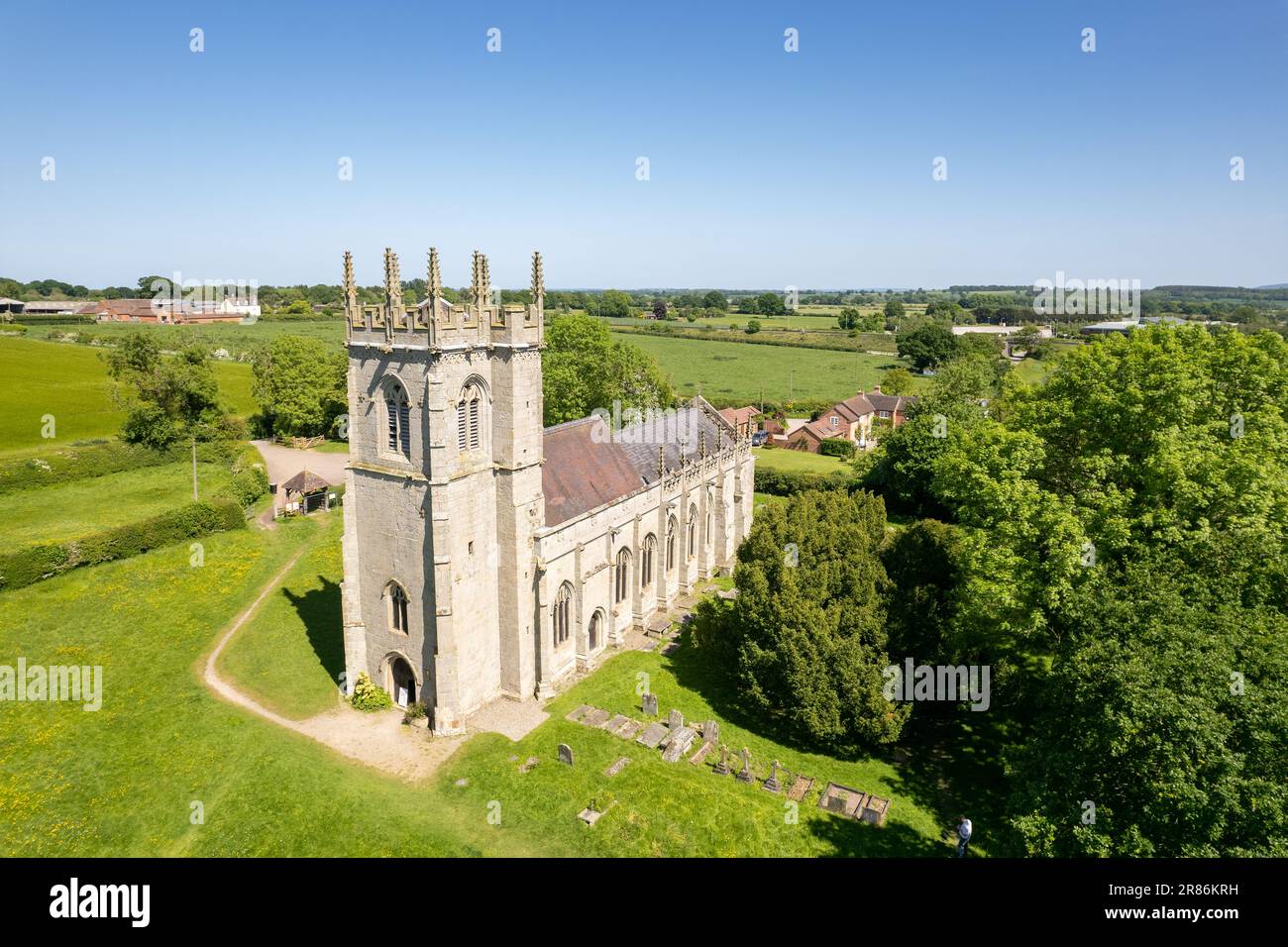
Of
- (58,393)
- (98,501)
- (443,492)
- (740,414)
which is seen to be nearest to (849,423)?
(740,414)

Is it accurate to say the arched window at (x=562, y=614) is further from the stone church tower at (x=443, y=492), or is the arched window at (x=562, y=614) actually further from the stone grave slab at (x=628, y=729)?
the stone grave slab at (x=628, y=729)

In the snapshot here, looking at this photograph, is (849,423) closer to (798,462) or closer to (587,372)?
(798,462)

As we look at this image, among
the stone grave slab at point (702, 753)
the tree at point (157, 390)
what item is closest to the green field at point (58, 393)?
the tree at point (157, 390)

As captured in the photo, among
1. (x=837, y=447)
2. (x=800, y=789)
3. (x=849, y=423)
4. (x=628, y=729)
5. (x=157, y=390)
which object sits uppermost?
(x=157, y=390)

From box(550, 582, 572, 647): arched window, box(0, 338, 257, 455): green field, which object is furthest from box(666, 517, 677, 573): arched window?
box(0, 338, 257, 455): green field

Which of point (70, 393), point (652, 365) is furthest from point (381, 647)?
point (70, 393)

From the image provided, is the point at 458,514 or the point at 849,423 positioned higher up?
the point at 849,423

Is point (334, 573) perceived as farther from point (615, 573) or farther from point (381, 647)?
point (615, 573)

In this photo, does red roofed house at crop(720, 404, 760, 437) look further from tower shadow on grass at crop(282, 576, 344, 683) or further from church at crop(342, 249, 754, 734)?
church at crop(342, 249, 754, 734)
